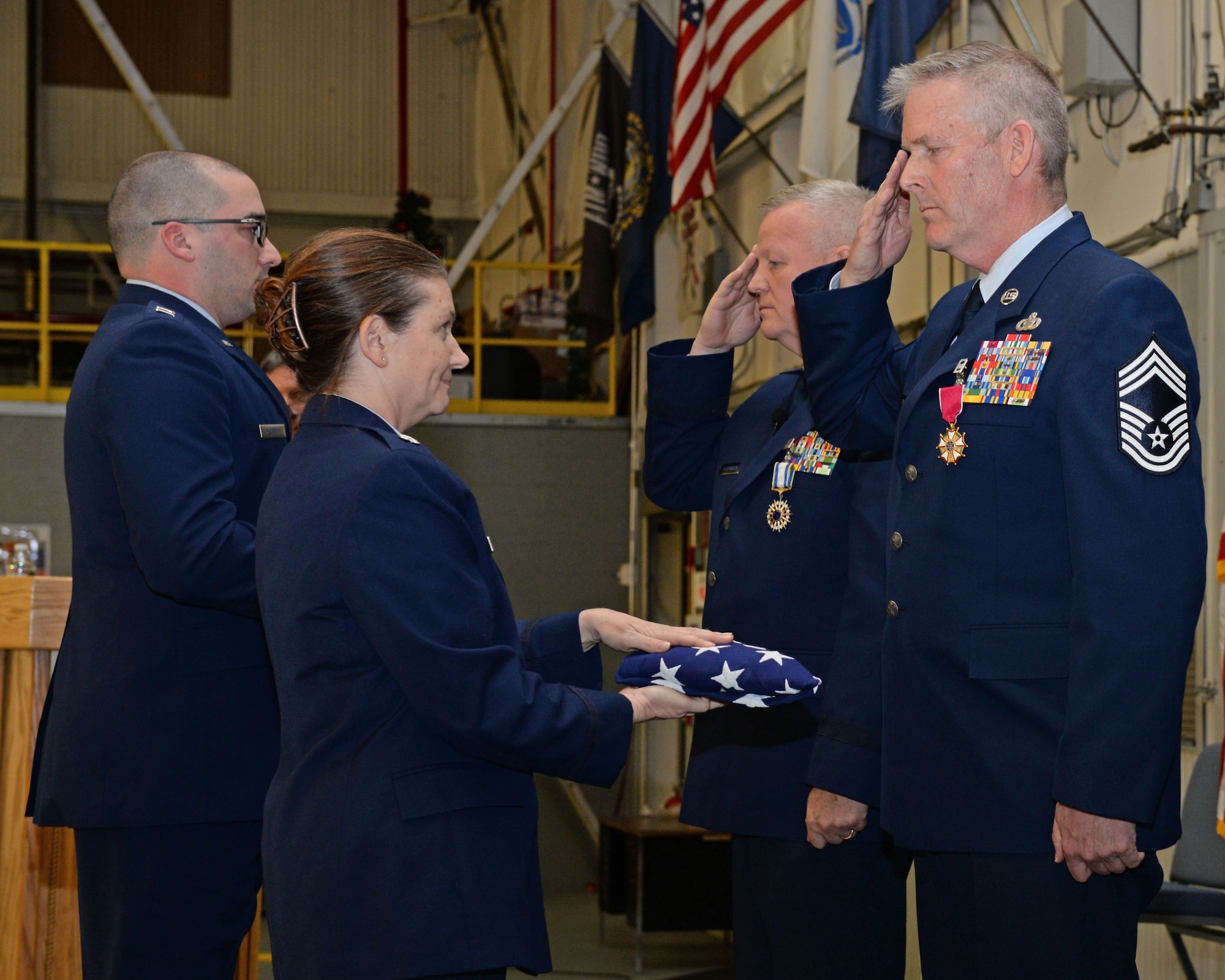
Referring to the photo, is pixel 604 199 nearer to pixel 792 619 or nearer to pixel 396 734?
pixel 792 619

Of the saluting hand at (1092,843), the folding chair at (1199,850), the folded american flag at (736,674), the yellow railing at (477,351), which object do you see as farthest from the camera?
the yellow railing at (477,351)

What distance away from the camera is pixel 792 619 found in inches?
92.0

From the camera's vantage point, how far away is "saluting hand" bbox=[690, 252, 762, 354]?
2643 mm

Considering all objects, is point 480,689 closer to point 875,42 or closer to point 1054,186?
point 1054,186

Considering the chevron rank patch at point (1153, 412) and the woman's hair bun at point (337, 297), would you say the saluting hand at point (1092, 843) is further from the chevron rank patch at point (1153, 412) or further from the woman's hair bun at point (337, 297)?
the woman's hair bun at point (337, 297)

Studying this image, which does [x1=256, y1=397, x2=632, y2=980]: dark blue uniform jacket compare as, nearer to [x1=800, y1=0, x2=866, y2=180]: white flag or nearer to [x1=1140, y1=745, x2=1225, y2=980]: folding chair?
[x1=1140, y1=745, x2=1225, y2=980]: folding chair

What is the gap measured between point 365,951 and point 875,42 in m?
4.04

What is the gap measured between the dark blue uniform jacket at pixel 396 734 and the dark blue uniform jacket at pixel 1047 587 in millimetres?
464

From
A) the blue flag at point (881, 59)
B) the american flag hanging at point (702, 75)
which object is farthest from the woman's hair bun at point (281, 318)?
the american flag hanging at point (702, 75)

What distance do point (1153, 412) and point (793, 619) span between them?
2.70 ft

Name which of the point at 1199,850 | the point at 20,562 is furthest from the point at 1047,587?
the point at 20,562

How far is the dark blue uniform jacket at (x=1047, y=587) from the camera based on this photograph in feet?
5.28

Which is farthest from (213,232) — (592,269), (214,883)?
(592,269)

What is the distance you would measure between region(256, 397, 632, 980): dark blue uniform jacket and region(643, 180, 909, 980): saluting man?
1.92 ft
